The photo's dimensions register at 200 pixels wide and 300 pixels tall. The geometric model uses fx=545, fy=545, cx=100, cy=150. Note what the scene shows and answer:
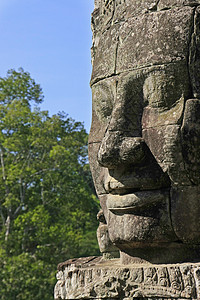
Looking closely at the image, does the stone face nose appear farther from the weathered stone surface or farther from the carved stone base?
the carved stone base

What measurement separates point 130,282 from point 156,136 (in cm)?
110

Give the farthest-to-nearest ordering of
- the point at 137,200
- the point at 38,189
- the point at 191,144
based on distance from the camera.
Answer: the point at 38,189
the point at 137,200
the point at 191,144

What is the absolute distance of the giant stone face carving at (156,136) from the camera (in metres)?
3.99

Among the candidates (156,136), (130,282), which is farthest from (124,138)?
(130,282)

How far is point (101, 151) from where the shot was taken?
4160 mm

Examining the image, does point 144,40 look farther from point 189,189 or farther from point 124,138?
point 189,189

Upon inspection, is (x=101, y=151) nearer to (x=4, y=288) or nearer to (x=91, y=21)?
(x=91, y=21)

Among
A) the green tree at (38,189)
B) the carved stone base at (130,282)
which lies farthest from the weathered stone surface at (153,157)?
→ the green tree at (38,189)

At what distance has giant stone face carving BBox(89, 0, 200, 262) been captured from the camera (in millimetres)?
3991

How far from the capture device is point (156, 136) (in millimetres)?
4109

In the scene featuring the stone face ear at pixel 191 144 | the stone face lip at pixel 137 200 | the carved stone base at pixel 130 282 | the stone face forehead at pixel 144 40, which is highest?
the stone face forehead at pixel 144 40

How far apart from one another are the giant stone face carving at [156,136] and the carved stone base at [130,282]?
23 cm

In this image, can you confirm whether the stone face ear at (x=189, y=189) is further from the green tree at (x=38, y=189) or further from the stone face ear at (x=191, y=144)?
the green tree at (x=38, y=189)

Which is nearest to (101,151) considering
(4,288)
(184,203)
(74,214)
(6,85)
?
(184,203)
